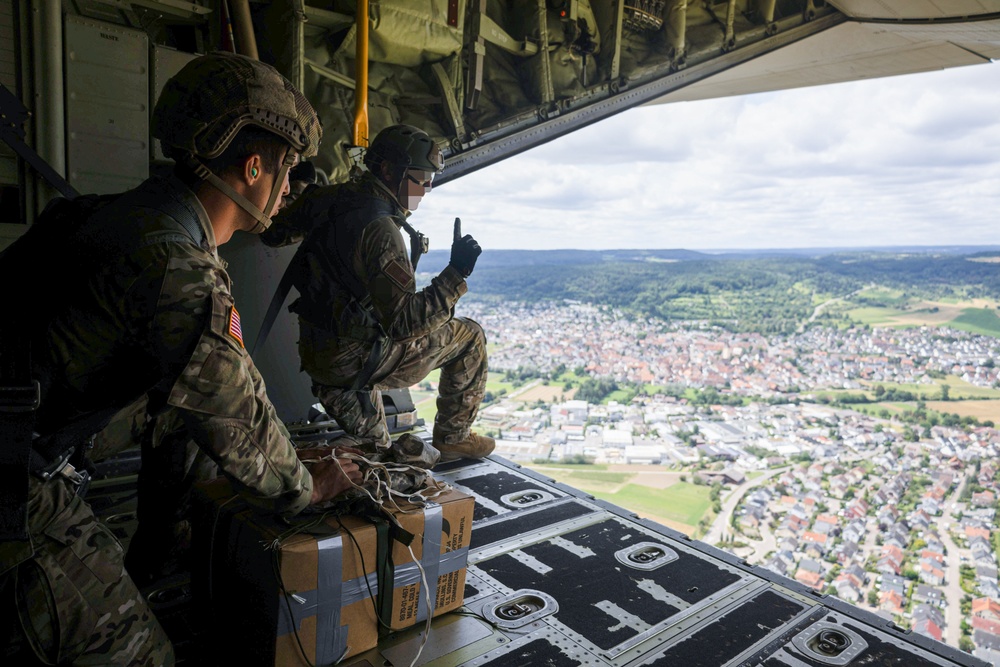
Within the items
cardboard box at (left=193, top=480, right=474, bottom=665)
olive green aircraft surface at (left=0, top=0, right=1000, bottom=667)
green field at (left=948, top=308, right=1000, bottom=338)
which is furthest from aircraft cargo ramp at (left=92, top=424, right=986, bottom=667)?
green field at (left=948, top=308, right=1000, bottom=338)

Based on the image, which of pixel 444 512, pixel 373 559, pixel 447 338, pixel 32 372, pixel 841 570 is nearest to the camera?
pixel 32 372

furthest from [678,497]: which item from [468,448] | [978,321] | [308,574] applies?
[978,321]

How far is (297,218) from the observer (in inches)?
130

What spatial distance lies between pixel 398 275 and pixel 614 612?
1.60 meters

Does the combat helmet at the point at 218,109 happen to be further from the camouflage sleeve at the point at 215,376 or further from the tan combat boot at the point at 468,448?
the tan combat boot at the point at 468,448

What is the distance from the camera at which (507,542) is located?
2893mm

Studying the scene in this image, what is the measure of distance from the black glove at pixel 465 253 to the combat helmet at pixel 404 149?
1.40 feet

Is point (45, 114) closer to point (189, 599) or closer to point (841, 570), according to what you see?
point (189, 599)

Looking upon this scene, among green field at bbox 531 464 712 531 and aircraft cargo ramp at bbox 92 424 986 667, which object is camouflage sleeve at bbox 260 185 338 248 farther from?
green field at bbox 531 464 712 531

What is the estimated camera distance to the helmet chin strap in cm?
150

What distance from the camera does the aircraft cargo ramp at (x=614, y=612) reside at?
2117mm

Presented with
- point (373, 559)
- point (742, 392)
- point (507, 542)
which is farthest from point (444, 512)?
point (742, 392)

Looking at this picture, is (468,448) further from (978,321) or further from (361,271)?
(978,321)

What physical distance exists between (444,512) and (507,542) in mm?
893
